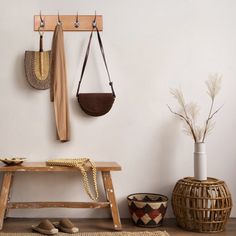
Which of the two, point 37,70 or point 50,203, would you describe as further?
point 37,70

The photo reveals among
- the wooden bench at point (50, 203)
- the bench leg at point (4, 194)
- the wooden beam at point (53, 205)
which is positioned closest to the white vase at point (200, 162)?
the wooden bench at point (50, 203)

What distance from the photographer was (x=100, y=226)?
2592 millimetres

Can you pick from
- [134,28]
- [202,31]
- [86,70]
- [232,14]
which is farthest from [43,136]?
[232,14]

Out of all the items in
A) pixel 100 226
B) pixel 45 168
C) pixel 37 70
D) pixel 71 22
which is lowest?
pixel 100 226

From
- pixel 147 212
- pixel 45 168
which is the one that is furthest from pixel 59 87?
pixel 147 212

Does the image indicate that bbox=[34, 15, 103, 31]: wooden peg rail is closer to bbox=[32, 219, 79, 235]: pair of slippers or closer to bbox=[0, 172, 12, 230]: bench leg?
bbox=[0, 172, 12, 230]: bench leg

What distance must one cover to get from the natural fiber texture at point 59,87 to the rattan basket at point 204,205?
1002mm

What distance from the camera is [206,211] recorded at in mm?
2412

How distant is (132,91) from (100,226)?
3.49 feet

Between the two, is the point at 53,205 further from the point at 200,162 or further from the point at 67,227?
the point at 200,162

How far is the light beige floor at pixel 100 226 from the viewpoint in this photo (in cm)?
247

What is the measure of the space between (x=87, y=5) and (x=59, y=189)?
1.48m

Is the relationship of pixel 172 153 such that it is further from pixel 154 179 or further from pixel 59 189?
pixel 59 189

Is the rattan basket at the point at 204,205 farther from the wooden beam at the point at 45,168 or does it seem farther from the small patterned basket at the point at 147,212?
the wooden beam at the point at 45,168
